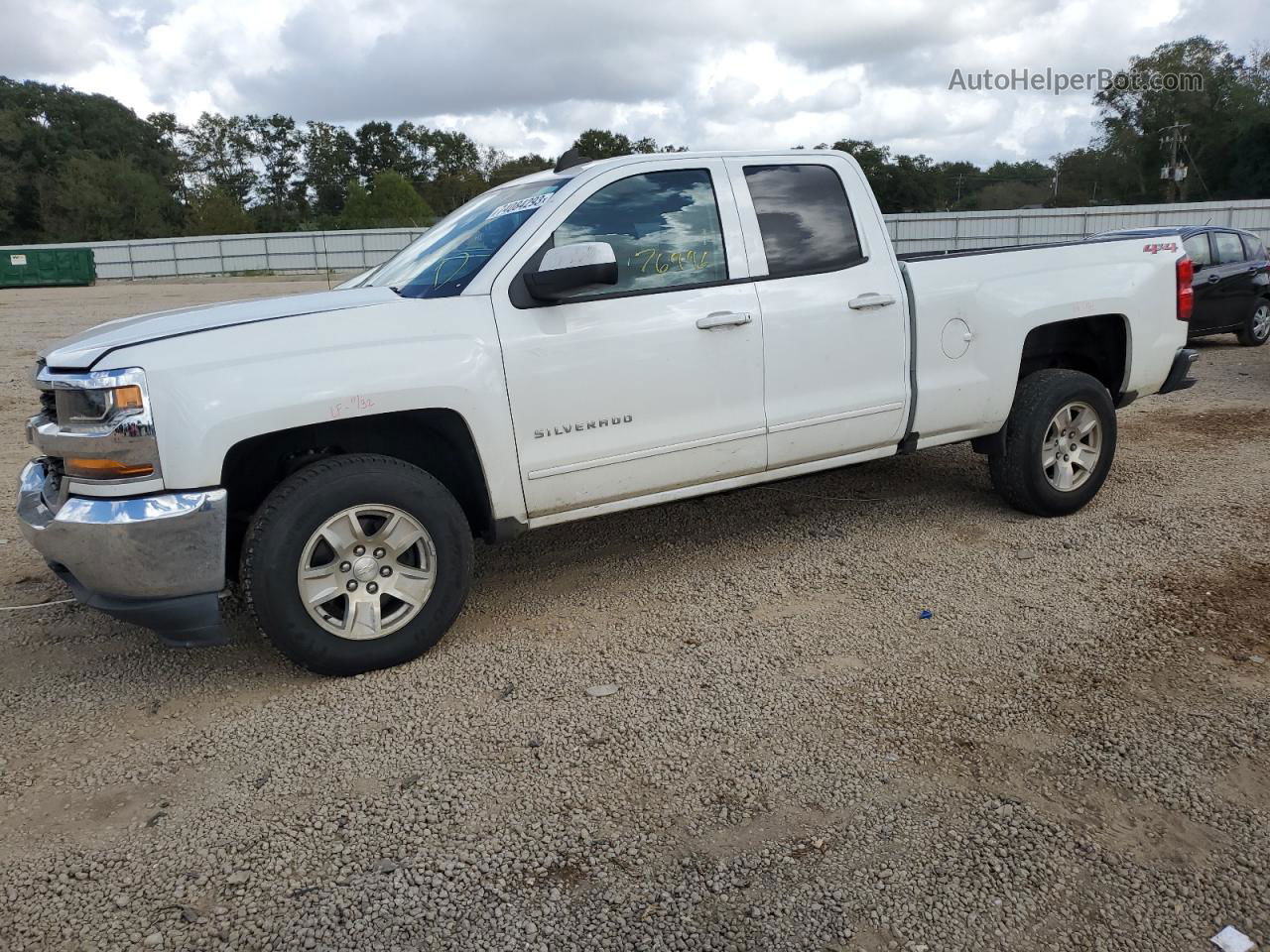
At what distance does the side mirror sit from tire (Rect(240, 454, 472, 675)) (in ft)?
2.94

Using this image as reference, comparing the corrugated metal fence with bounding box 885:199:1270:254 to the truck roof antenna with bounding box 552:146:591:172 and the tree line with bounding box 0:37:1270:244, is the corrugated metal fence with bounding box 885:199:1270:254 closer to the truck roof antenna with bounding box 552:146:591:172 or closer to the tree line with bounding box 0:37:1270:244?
the tree line with bounding box 0:37:1270:244

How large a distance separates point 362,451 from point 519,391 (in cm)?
71

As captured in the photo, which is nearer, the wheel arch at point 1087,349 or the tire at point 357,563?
the tire at point 357,563

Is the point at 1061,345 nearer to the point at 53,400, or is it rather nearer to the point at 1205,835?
the point at 1205,835

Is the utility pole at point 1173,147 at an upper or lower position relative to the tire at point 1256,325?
upper

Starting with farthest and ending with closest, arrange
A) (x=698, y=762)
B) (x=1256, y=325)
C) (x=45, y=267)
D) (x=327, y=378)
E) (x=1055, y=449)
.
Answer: (x=45, y=267)
(x=1256, y=325)
(x=1055, y=449)
(x=327, y=378)
(x=698, y=762)

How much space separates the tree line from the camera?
183ft

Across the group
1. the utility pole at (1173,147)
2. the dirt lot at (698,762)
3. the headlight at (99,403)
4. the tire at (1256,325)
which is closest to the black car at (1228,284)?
the tire at (1256,325)

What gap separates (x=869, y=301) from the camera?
4750mm

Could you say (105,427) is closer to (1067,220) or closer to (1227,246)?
(1227,246)

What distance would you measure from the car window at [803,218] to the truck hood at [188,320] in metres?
1.73

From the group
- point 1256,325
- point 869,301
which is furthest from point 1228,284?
point 869,301

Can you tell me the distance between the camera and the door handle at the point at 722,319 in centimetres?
435

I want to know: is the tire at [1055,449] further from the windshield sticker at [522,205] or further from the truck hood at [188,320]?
the truck hood at [188,320]
